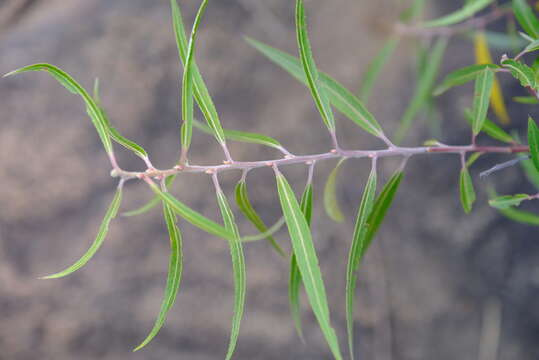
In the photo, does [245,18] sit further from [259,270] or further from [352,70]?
[259,270]

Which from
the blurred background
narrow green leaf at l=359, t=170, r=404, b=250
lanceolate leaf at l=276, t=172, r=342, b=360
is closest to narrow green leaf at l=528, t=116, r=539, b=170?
narrow green leaf at l=359, t=170, r=404, b=250

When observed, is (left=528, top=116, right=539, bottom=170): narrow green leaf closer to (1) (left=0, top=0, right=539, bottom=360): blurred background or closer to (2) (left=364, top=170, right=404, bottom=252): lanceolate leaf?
(2) (left=364, top=170, right=404, bottom=252): lanceolate leaf

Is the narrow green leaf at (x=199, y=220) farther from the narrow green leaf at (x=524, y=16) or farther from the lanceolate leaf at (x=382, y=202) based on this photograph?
the narrow green leaf at (x=524, y=16)

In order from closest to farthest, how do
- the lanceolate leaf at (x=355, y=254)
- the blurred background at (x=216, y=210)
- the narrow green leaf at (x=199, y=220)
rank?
the narrow green leaf at (x=199, y=220)
the lanceolate leaf at (x=355, y=254)
the blurred background at (x=216, y=210)

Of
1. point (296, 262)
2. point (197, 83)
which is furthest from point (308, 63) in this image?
point (296, 262)

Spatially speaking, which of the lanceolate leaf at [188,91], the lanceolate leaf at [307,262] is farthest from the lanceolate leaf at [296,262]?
the lanceolate leaf at [188,91]

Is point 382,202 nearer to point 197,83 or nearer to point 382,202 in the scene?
point 382,202

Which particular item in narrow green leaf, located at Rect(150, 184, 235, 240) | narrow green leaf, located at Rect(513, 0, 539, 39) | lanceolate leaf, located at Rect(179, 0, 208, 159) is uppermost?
narrow green leaf, located at Rect(513, 0, 539, 39)
